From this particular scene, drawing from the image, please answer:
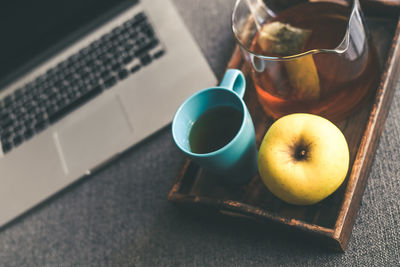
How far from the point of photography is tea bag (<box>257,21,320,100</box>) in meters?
0.38

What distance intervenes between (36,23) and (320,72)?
0.50m

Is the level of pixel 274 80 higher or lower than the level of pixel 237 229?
higher

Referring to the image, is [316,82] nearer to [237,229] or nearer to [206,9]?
[237,229]

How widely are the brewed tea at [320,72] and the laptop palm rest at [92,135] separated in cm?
23

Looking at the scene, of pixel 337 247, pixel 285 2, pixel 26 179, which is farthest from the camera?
pixel 26 179

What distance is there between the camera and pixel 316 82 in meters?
0.40

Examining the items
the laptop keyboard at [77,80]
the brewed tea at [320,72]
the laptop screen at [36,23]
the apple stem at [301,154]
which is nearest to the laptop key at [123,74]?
the laptop keyboard at [77,80]

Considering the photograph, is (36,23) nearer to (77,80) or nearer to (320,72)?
Result: (77,80)

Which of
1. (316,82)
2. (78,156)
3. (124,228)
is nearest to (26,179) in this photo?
(78,156)

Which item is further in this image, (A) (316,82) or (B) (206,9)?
(B) (206,9)

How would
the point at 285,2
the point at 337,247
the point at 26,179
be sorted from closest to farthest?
the point at 337,247 < the point at 285,2 < the point at 26,179

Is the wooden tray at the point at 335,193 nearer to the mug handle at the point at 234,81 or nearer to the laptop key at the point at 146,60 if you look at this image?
the mug handle at the point at 234,81

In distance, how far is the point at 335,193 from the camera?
39 centimetres

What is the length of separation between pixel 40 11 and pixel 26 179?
0.94 ft
